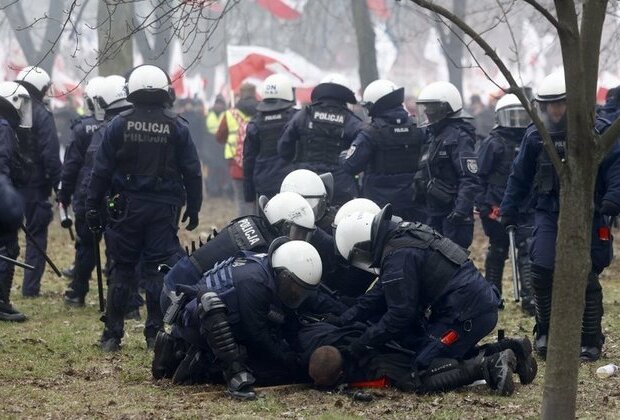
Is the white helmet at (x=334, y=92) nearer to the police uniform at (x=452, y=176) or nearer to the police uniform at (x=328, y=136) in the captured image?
the police uniform at (x=328, y=136)

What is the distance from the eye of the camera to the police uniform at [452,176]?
11.1 m

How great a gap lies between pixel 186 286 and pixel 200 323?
15.0 inches

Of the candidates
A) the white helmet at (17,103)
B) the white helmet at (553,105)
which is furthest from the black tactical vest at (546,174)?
the white helmet at (17,103)

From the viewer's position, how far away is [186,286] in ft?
25.9

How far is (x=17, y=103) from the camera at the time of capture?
10898mm

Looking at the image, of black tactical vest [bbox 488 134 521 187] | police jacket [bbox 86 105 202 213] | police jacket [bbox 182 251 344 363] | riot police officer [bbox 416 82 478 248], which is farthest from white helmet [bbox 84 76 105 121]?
police jacket [bbox 182 251 344 363]

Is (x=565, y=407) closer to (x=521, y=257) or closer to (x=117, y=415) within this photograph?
(x=117, y=415)

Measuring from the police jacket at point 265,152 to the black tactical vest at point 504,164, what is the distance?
254 centimetres

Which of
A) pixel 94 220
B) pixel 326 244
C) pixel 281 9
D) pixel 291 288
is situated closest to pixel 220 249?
Result: pixel 326 244

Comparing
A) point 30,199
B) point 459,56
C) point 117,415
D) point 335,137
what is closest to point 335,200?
point 335,137

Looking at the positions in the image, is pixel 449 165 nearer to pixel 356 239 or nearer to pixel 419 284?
pixel 356 239

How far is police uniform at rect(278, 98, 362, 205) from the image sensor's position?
12508mm

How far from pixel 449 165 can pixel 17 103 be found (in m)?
3.85

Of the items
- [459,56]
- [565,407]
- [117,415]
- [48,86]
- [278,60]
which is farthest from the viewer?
[459,56]
